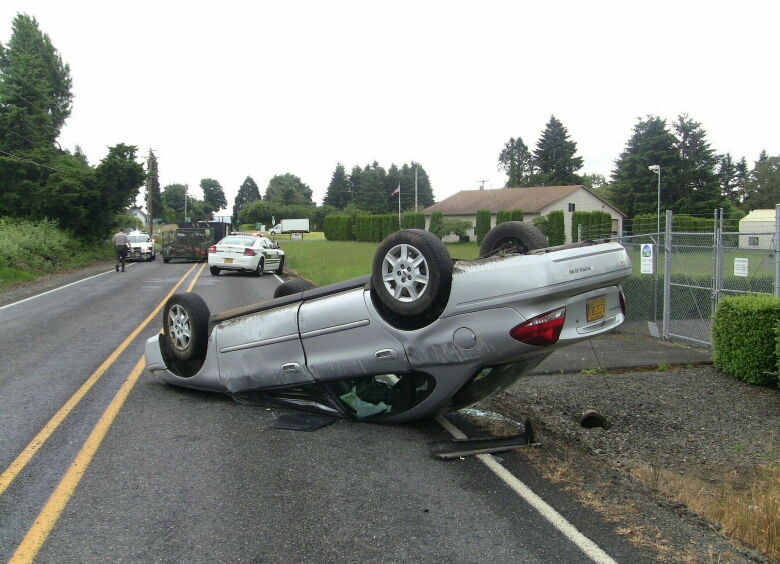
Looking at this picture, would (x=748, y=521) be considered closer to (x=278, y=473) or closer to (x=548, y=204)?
(x=278, y=473)

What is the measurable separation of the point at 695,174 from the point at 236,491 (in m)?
66.1

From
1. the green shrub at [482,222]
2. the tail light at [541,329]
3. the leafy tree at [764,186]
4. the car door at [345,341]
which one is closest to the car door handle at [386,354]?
the car door at [345,341]

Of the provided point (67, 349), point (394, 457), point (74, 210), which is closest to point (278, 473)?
point (394, 457)

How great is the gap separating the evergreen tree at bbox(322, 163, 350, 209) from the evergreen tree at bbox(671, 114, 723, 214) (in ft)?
273

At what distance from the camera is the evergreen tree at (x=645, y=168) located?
211ft

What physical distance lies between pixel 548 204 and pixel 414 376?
62.0 m

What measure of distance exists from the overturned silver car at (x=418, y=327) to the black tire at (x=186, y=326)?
0.07 ft

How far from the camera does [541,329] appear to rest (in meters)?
4.84

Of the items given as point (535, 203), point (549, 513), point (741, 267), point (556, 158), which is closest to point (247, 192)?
point (556, 158)

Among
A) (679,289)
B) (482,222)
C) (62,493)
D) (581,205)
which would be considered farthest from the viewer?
(581,205)

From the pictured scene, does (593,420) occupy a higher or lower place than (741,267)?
lower

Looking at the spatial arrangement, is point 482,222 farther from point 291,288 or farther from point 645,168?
point 291,288

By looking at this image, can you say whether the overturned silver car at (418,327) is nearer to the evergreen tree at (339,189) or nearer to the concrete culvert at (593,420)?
the concrete culvert at (593,420)

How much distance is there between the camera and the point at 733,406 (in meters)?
7.17
